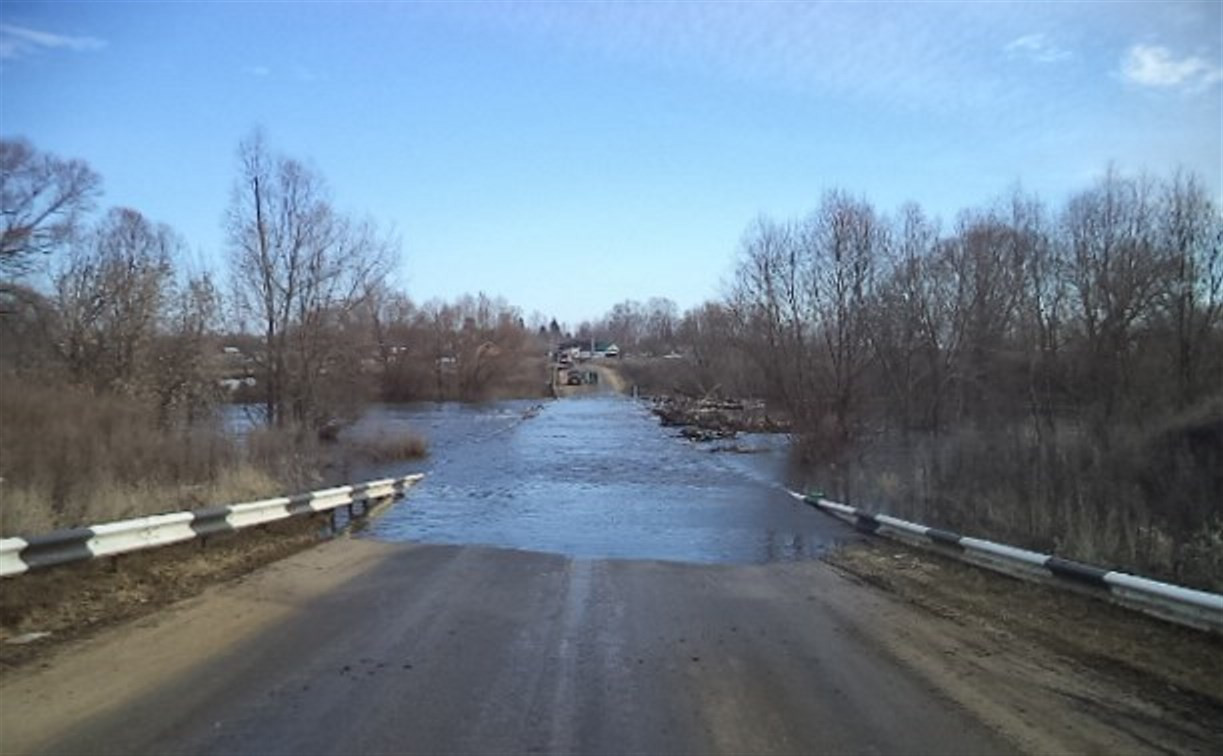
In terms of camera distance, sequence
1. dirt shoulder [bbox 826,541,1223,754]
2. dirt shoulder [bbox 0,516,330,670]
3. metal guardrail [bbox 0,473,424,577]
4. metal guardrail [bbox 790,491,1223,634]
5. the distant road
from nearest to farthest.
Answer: dirt shoulder [bbox 826,541,1223,754] < dirt shoulder [bbox 0,516,330,670] < metal guardrail [bbox 790,491,1223,634] < metal guardrail [bbox 0,473,424,577] < the distant road

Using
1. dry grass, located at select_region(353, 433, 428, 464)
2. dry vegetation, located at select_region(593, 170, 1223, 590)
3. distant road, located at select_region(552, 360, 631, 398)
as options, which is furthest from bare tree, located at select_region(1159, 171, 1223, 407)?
distant road, located at select_region(552, 360, 631, 398)

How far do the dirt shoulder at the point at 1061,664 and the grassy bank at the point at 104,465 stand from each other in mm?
8502

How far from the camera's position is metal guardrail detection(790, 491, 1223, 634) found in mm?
7907

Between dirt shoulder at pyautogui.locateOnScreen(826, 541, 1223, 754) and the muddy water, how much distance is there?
511cm

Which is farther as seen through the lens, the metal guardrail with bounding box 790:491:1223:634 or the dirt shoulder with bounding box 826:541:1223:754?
the metal guardrail with bounding box 790:491:1223:634

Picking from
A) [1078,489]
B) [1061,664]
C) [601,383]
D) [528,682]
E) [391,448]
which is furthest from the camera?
[601,383]

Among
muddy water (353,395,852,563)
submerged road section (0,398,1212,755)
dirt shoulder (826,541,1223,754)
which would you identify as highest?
submerged road section (0,398,1212,755)

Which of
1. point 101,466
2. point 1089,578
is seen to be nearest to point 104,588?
point 101,466

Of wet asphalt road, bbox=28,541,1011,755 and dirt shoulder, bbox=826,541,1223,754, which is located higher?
wet asphalt road, bbox=28,541,1011,755

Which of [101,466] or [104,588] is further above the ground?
[101,466]

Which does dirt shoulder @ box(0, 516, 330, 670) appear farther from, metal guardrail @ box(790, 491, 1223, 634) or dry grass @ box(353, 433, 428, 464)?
dry grass @ box(353, 433, 428, 464)

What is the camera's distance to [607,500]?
24.5 m

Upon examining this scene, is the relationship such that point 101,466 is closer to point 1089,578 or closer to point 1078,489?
point 1089,578

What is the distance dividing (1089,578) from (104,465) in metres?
13.6
